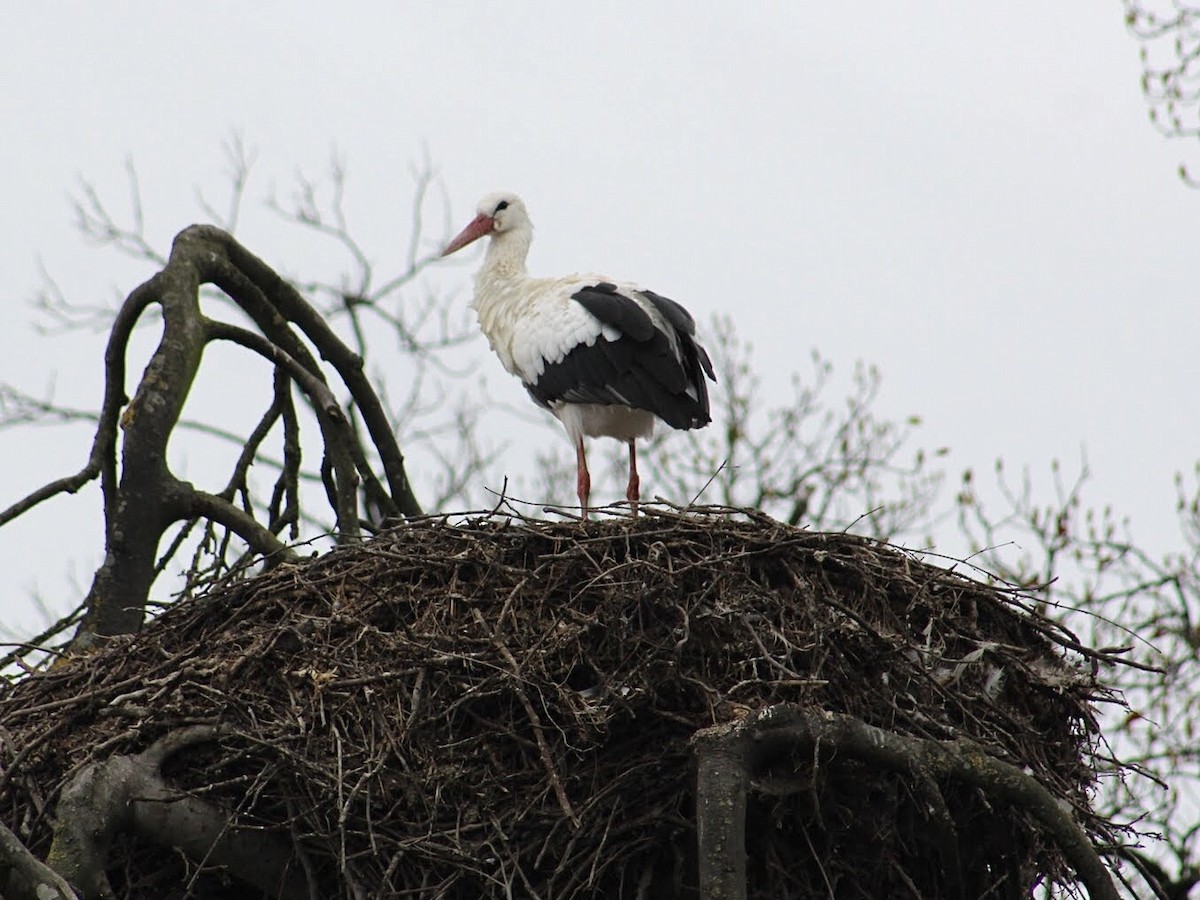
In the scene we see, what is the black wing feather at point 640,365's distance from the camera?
25.5ft

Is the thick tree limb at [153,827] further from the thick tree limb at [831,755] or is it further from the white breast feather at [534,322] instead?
the white breast feather at [534,322]

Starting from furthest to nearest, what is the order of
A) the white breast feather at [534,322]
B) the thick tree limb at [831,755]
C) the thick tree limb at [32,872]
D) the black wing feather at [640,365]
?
the white breast feather at [534,322] → the black wing feather at [640,365] → the thick tree limb at [831,755] → the thick tree limb at [32,872]

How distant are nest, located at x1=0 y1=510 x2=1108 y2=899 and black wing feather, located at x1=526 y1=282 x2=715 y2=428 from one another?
229cm

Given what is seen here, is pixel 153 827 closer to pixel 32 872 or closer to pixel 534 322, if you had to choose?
pixel 32 872

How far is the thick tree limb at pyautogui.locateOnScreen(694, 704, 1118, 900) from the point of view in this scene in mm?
4406

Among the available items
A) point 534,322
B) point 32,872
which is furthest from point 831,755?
point 534,322

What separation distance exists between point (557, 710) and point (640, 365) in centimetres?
328

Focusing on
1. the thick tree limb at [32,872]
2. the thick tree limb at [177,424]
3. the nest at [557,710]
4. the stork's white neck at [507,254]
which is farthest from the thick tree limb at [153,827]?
the stork's white neck at [507,254]

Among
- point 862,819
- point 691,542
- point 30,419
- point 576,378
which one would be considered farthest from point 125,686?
point 30,419

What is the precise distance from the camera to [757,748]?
4.55 metres

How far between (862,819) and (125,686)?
2142 millimetres

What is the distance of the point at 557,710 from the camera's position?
4.88 m

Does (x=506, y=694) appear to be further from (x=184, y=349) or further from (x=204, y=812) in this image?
(x=184, y=349)

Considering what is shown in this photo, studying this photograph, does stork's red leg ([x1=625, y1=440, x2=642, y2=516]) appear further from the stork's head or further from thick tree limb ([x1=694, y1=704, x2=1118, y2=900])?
thick tree limb ([x1=694, y1=704, x2=1118, y2=900])
